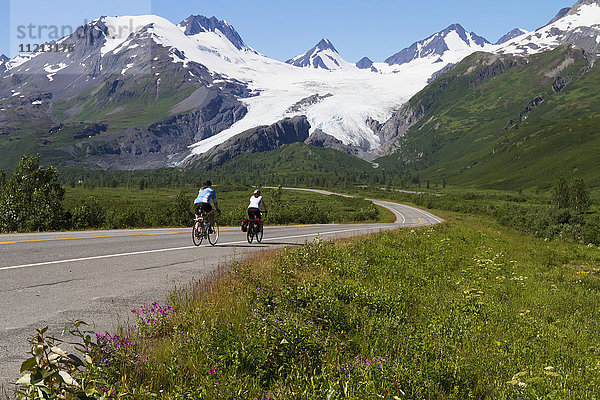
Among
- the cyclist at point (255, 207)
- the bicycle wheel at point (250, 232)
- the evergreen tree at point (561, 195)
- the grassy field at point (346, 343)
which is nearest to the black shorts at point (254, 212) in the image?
the cyclist at point (255, 207)

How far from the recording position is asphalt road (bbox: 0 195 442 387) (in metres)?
6.15

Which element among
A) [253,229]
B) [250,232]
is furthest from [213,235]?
[253,229]

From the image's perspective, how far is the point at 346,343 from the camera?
5832 mm

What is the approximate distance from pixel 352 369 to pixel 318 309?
1932mm

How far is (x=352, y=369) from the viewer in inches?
195

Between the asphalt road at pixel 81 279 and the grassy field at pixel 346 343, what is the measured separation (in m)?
1.05

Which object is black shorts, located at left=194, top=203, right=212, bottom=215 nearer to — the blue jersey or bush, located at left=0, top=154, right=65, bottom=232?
the blue jersey

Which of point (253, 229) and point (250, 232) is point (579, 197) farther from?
point (250, 232)

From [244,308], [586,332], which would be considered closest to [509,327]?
[586,332]

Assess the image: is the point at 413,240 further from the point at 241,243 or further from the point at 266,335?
the point at 266,335

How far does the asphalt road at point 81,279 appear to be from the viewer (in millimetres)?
6152

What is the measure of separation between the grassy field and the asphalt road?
1047 millimetres

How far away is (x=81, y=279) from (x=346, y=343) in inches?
279

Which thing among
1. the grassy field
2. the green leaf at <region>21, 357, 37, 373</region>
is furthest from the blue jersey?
the green leaf at <region>21, 357, 37, 373</region>
